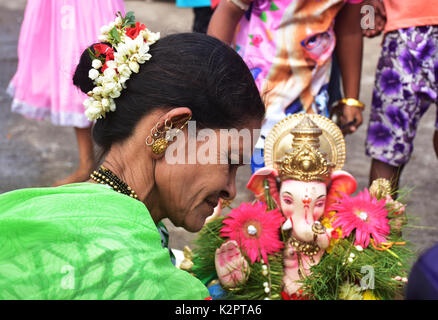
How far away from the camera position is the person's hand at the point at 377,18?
2.88 m

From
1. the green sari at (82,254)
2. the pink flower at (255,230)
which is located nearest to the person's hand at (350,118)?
the pink flower at (255,230)

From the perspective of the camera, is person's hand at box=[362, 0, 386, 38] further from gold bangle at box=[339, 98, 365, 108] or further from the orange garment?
gold bangle at box=[339, 98, 365, 108]

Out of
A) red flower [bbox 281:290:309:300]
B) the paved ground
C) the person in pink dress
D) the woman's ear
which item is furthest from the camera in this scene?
the paved ground

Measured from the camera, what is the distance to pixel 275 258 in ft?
7.41

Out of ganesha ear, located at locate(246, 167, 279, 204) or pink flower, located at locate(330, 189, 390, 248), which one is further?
ganesha ear, located at locate(246, 167, 279, 204)

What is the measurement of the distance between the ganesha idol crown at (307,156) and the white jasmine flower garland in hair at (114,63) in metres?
0.73

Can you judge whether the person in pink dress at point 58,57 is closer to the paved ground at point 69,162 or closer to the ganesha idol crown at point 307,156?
the paved ground at point 69,162

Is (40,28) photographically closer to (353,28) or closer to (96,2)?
(96,2)

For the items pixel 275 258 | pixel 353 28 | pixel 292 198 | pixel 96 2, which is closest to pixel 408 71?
pixel 353 28

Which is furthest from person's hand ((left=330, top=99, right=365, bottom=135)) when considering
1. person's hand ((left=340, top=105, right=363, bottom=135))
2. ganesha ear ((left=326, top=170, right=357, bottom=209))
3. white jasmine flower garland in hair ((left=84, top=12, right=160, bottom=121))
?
white jasmine flower garland in hair ((left=84, top=12, right=160, bottom=121))

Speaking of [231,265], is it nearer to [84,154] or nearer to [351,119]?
[351,119]

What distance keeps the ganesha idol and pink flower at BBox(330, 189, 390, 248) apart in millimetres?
57

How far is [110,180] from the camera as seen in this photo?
1.64 meters

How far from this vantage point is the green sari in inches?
45.0
